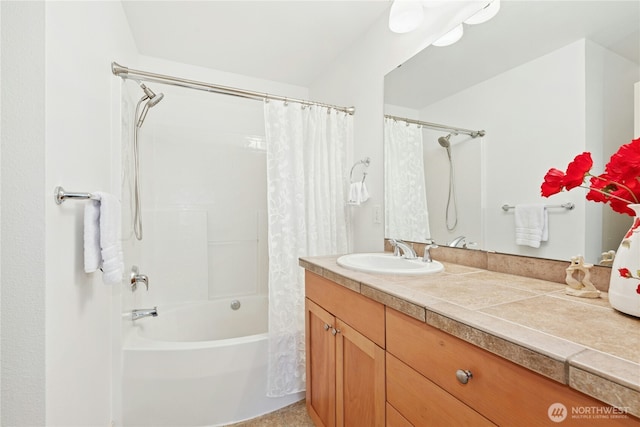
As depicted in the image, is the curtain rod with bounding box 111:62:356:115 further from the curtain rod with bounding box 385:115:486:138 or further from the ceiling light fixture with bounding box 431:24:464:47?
the ceiling light fixture with bounding box 431:24:464:47

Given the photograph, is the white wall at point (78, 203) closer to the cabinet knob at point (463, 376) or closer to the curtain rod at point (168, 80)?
the curtain rod at point (168, 80)

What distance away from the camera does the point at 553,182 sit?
741 millimetres

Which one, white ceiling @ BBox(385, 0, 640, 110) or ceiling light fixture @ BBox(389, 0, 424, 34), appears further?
ceiling light fixture @ BBox(389, 0, 424, 34)

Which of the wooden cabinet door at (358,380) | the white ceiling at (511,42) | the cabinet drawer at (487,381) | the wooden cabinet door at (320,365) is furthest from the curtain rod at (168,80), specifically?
the cabinet drawer at (487,381)

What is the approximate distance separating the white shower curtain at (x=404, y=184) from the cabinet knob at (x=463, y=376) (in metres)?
0.97

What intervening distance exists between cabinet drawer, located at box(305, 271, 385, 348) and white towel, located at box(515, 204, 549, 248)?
65cm

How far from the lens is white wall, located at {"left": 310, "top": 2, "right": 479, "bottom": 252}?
1630 millimetres

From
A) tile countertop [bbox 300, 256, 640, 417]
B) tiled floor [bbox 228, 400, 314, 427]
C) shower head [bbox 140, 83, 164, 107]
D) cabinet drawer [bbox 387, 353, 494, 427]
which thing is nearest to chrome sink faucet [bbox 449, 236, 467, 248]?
tile countertop [bbox 300, 256, 640, 417]

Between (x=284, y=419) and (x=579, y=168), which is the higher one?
(x=579, y=168)

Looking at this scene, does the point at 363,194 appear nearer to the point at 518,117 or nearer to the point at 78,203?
the point at 518,117

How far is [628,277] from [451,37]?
1.26 m

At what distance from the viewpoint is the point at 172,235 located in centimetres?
230

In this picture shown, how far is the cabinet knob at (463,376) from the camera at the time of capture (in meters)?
0.63

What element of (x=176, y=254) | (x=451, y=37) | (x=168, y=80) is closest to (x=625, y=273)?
(x=451, y=37)
